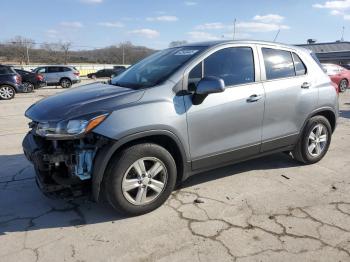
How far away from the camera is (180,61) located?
13.9 ft

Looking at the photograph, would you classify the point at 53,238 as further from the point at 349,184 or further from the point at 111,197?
the point at 349,184

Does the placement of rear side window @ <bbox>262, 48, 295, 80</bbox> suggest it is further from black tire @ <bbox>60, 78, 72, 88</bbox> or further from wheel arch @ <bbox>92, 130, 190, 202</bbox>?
black tire @ <bbox>60, 78, 72, 88</bbox>

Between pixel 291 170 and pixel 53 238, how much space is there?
11.2 ft

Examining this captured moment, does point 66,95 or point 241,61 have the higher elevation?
point 241,61

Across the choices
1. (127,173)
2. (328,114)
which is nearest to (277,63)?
(328,114)

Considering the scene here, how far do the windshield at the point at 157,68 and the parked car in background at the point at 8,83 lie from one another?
41.3ft

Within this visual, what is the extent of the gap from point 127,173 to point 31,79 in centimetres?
1982

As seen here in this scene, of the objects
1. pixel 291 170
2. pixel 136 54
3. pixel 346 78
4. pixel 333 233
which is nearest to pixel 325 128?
pixel 291 170

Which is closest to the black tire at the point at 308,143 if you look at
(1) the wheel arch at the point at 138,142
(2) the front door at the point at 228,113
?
(2) the front door at the point at 228,113

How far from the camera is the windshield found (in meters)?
4.15

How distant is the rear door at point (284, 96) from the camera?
4.72m

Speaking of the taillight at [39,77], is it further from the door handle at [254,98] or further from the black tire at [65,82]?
the door handle at [254,98]

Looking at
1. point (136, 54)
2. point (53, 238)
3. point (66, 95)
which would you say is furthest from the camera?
point (136, 54)

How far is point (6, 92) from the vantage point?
1590cm
